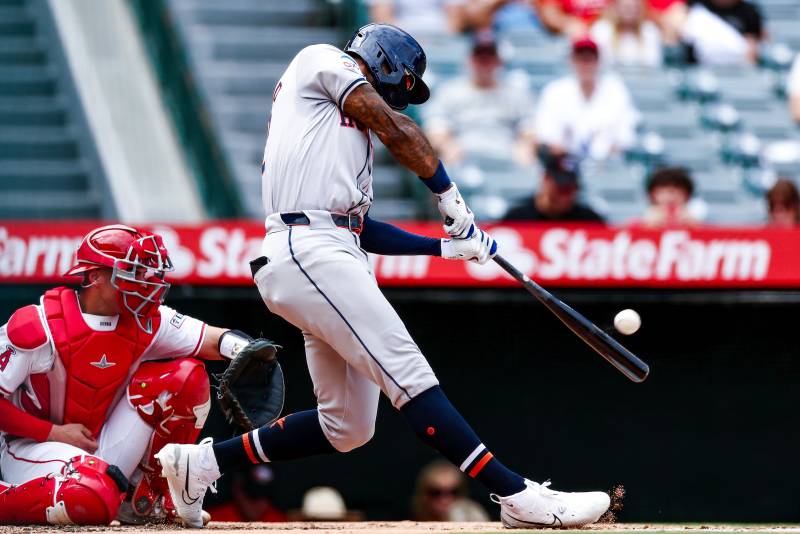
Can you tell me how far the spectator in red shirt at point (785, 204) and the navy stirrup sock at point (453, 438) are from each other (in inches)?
118

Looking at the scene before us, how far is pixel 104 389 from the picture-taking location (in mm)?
4402

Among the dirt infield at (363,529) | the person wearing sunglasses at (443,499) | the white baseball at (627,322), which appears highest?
the white baseball at (627,322)

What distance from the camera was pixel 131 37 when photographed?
8.35 meters

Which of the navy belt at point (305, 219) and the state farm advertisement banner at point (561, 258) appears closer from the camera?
the navy belt at point (305, 219)

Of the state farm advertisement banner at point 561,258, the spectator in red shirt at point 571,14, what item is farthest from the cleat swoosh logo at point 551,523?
the spectator in red shirt at point 571,14

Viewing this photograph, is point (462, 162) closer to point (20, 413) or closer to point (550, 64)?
point (550, 64)

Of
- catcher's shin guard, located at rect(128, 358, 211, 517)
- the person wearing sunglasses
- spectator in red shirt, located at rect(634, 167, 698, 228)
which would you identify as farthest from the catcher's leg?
spectator in red shirt, located at rect(634, 167, 698, 228)

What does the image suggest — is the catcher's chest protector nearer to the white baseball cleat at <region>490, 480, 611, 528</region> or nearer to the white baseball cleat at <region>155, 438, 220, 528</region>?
the white baseball cleat at <region>155, 438, 220, 528</region>

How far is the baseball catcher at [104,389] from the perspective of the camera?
422 centimetres

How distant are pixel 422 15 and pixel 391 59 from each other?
4209 millimetres

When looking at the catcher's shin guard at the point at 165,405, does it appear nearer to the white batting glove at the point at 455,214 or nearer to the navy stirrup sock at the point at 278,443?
the navy stirrup sock at the point at 278,443

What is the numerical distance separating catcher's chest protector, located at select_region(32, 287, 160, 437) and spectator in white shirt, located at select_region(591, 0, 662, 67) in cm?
447

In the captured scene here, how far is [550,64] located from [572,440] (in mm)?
2642

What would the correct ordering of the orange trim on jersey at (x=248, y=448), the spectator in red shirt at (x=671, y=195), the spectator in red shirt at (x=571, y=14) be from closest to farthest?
1. the orange trim on jersey at (x=248, y=448)
2. the spectator in red shirt at (x=671, y=195)
3. the spectator in red shirt at (x=571, y=14)
